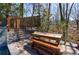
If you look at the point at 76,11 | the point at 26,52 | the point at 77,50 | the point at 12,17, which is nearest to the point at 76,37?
the point at 77,50

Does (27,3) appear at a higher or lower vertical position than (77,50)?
higher

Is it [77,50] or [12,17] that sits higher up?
[12,17]

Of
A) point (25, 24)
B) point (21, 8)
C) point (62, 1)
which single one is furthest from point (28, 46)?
point (62, 1)

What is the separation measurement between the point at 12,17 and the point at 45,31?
376 mm

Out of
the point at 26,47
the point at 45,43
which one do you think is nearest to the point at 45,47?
the point at 45,43

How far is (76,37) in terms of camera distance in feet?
6.61

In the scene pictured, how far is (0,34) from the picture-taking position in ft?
6.63

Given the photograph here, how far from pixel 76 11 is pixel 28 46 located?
0.62 meters

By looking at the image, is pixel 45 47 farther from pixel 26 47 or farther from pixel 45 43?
pixel 26 47

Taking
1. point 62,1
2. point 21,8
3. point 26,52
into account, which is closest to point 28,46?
point 26,52
